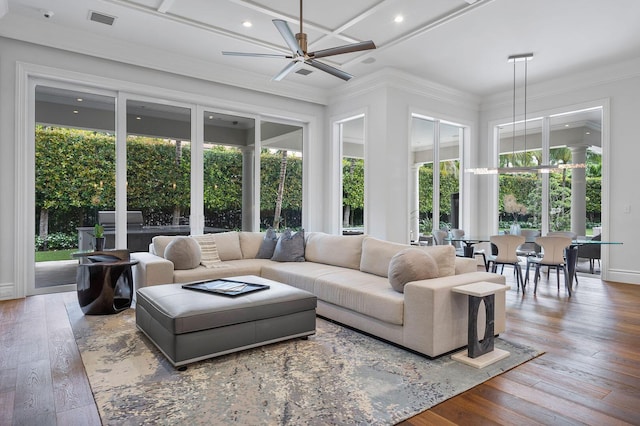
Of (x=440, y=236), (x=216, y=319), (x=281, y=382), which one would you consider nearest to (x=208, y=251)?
(x=216, y=319)

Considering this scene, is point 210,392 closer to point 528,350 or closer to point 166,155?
point 528,350

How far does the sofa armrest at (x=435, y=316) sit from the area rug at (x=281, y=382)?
0.40 feet

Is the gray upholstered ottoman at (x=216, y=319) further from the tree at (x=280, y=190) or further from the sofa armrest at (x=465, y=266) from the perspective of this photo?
the tree at (x=280, y=190)

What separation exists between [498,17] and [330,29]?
1.94m

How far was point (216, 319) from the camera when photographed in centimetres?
281

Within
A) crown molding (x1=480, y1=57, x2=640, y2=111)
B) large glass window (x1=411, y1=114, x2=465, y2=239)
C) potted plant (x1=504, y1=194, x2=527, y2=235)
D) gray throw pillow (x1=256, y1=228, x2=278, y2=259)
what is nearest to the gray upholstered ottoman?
gray throw pillow (x1=256, y1=228, x2=278, y2=259)

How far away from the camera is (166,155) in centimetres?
582

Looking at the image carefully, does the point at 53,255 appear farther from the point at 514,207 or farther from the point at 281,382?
the point at 514,207

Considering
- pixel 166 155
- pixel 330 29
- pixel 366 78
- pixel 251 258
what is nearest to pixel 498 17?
pixel 330 29

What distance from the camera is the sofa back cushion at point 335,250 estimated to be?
4564 millimetres

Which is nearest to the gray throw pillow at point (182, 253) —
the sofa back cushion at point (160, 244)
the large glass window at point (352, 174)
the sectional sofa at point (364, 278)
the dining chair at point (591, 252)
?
the sectional sofa at point (364, 278)

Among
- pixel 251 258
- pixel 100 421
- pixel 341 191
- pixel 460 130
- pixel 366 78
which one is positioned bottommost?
pixel 100 421

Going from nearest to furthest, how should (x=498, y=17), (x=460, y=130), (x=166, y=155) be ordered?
(x=498, y=17) < (x=166, y=155) < (x=460, y=130)

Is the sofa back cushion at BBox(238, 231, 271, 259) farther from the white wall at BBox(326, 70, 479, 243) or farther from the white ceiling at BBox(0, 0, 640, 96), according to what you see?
the white ceiling at BBox(0, 0, 640, 96)
